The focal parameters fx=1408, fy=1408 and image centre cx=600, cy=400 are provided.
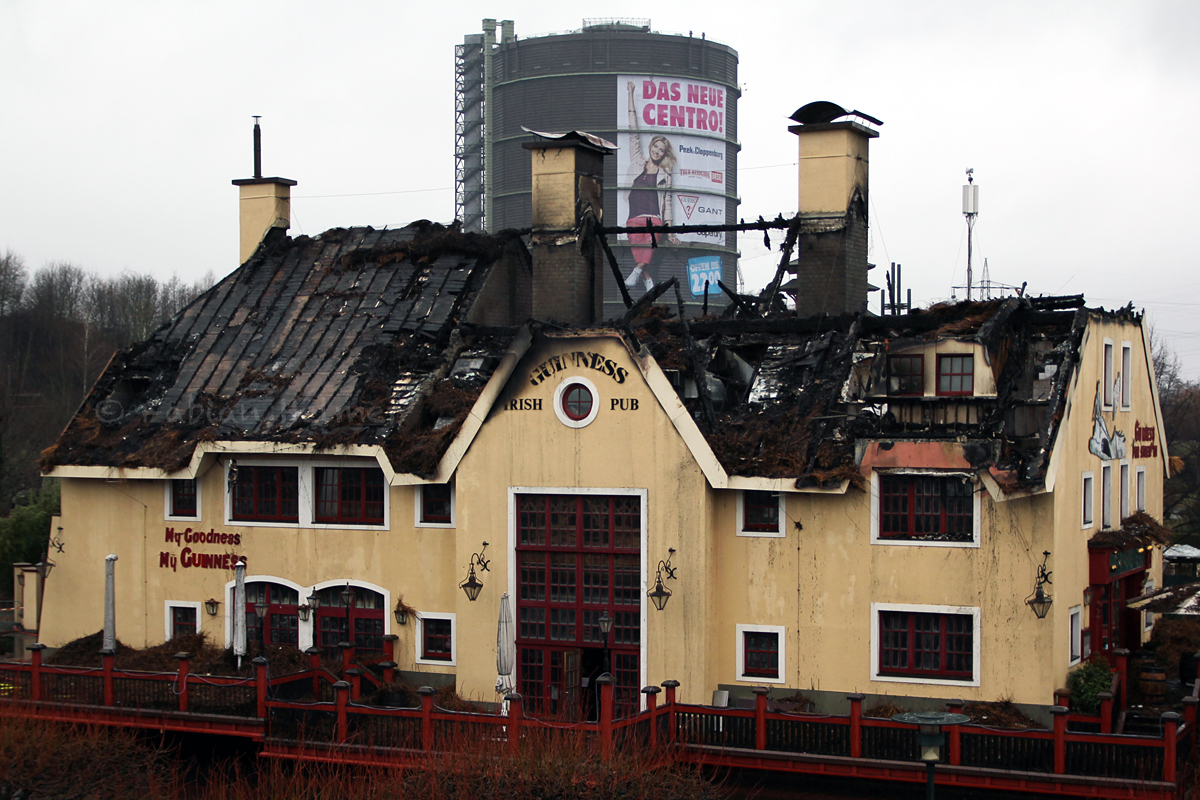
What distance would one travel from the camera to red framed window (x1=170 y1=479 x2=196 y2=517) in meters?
36.5

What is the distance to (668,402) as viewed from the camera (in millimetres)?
31000

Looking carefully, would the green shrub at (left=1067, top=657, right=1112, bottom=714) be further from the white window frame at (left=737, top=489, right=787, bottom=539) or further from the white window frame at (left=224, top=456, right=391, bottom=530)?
the white window frame at (left=224, top=456, right=391, bottom=530)

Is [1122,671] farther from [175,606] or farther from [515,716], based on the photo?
[175,606]

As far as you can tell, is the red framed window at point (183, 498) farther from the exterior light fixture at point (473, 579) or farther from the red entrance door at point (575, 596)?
the red entrance door at point (575, 596)

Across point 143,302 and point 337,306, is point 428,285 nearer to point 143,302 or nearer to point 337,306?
point 337,306

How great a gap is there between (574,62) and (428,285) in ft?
259

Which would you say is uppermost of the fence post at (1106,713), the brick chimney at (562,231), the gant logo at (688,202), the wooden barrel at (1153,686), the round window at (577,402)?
the gant logo at (688,202)

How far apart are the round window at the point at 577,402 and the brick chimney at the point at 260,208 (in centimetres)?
1496

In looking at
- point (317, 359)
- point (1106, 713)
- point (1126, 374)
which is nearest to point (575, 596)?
point (317, 359)

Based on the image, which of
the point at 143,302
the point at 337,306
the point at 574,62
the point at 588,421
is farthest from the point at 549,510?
the point at 574,62

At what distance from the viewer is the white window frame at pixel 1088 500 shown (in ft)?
104

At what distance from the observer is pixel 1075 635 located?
30.8 metres

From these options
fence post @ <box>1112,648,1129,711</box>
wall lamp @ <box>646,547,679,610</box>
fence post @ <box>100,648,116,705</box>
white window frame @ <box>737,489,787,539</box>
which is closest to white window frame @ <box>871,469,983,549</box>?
white window frame @ <box>737,489,787,539</box>

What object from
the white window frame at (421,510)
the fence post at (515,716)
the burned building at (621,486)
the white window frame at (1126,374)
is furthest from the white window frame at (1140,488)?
the fence post at (515,716)
